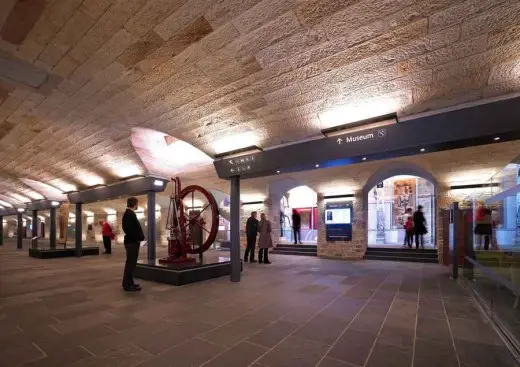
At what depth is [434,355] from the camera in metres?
3.12

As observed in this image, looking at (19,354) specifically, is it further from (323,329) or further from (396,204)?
(396,204)

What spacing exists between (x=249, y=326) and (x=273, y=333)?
0.41m

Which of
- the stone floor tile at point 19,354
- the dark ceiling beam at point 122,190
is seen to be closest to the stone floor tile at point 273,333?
the stone floor tile at point 19,354

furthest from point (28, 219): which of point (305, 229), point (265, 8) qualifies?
point (265, 8)

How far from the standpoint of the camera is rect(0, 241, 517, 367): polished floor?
307 centimetres

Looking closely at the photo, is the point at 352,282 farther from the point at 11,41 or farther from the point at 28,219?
the point at 28,219

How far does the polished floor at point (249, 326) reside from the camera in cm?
307

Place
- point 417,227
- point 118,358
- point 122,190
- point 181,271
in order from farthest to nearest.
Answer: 1. point 417,227
2. point 122,190
3. point 181,271
4. point 118,358

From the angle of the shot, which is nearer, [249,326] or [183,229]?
[249,326]

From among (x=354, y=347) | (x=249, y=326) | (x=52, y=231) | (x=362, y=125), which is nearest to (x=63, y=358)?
(x=249, y=326)

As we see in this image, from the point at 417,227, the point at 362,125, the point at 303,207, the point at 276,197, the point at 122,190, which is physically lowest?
the point at 417,227

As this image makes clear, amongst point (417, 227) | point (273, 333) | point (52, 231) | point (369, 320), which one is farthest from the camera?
point (52, 231)

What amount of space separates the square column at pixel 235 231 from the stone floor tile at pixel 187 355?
3.71m

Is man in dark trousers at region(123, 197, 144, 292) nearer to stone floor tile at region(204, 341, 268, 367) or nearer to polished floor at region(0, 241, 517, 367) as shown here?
polished floor at region(0, 241, 517, 367)
